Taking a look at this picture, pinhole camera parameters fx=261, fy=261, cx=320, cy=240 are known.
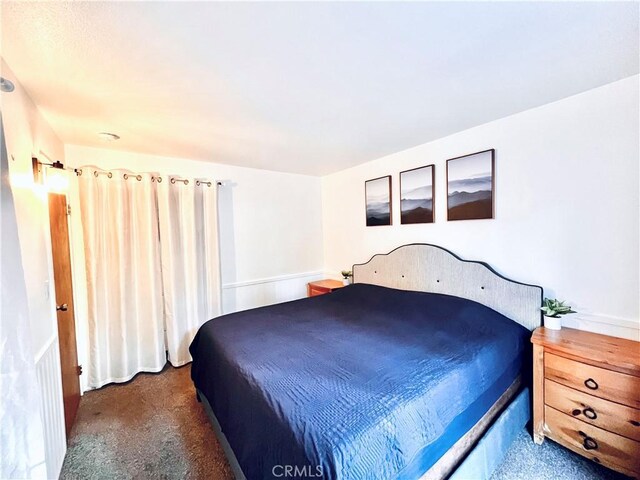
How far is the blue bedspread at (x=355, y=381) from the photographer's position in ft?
3.25

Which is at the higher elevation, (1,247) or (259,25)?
(259,25)

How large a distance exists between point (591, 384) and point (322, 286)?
2.57m

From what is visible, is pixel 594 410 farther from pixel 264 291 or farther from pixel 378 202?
pixel 264 291

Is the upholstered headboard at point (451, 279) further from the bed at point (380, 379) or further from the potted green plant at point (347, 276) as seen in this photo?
the potted green plant at point (347, 276)

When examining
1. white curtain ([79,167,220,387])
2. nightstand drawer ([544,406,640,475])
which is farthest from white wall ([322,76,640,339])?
white curtain ([79,167,220,387])

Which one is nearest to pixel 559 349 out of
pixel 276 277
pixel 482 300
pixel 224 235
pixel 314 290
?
pixel 482 300

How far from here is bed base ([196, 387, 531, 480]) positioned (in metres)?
1.26

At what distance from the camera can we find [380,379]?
1.31 m

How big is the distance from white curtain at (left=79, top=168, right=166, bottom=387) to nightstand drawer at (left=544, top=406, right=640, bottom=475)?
3.31 metres

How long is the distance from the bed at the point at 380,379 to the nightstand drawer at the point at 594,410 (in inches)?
7.0

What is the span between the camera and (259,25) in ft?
3.56

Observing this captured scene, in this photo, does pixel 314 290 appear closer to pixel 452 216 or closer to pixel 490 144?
pixel 452 216

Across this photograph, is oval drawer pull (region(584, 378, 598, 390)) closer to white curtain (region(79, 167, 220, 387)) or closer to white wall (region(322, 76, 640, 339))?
white wall (region(322, 76, 640, 339))

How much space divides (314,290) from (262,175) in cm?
174
